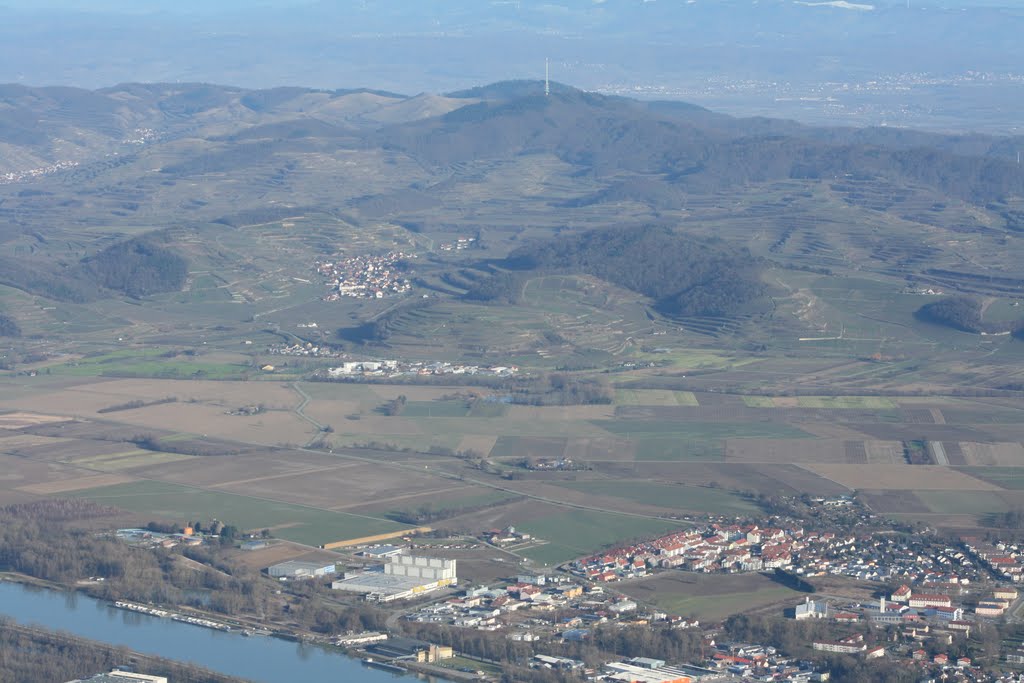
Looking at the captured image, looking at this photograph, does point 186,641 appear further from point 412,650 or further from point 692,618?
point 692,618

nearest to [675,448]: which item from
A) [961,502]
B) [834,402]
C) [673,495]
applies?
[673,495]

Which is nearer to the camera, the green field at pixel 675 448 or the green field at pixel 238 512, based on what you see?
the green field at pixel 238 512

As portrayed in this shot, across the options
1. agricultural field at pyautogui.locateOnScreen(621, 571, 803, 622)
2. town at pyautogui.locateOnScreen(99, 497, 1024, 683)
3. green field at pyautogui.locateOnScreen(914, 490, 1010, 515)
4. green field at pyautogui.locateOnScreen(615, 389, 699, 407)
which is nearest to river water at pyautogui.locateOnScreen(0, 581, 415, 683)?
town at pyautogui.locateOnScreen(99, 497, 1024, 683)

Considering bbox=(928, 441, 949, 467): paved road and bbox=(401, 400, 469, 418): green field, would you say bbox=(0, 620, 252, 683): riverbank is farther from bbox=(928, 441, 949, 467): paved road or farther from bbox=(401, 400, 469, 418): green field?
bbox=(928, 441, 949, 467): paved road

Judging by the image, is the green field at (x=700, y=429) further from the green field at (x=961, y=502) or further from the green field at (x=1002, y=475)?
the green field at (x=961, y=502)

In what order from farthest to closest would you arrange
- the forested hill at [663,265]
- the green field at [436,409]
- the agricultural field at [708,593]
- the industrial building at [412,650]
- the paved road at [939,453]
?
the forested hill at [663,265]
the green field at [436,409]
the paved road at [939,453]
the agricultural field at [708,593]
the industrial building at [412,650]

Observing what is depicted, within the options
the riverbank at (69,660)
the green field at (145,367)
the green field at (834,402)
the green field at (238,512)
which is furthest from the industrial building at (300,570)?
the green field at (145,367)
